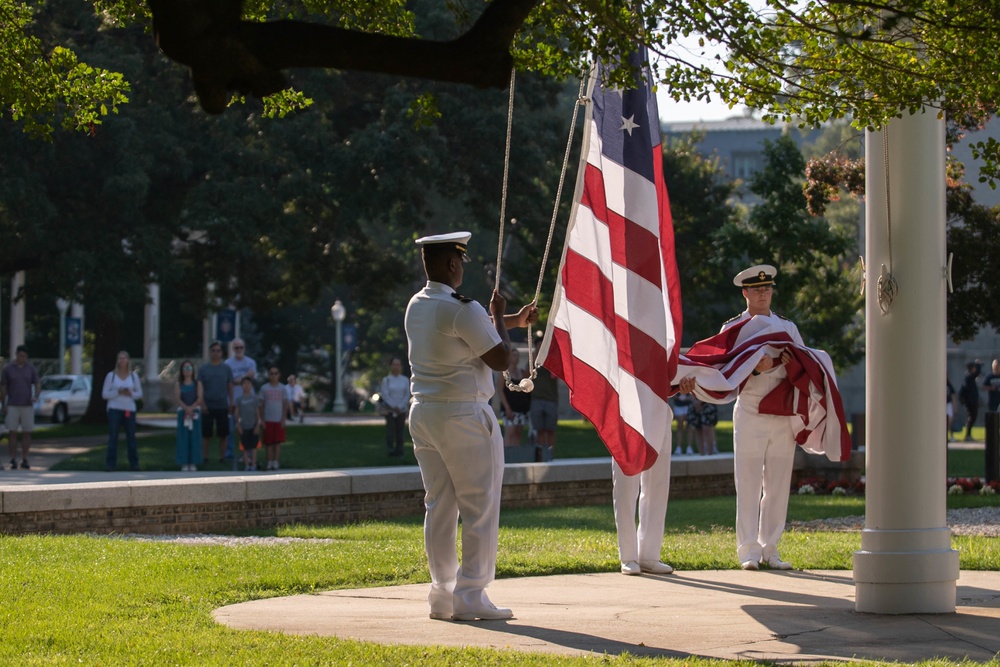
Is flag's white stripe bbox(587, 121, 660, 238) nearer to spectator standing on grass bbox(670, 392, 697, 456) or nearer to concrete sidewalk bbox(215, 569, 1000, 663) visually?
concrete sidewalk bbox(215, 569, 1000, 663)

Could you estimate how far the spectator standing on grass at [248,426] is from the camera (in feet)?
67.2

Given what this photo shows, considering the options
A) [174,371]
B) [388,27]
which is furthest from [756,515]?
[174,371]

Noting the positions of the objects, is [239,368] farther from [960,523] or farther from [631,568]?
[631,568]

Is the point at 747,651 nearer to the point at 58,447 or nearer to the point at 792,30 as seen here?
the point at 792,30

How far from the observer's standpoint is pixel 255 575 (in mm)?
9070

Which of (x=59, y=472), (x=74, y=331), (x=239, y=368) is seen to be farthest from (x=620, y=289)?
(x=74, y=331)

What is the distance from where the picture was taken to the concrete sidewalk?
21.2 feet

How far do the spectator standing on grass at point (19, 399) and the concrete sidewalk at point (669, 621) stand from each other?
1425 centimetres

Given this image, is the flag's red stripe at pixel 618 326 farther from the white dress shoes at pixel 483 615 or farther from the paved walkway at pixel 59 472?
the paved walkway at pixel 59 472

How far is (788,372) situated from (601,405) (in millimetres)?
1834

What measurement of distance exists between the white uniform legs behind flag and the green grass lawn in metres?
0.36

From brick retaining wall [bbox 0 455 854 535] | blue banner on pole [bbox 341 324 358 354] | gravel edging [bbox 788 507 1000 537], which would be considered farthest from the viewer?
blue banner on pole [bbox 341 324 358 354]

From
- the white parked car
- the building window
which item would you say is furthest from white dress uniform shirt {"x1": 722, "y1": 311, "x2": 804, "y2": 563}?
the building window

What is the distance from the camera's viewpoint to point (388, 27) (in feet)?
25.3
